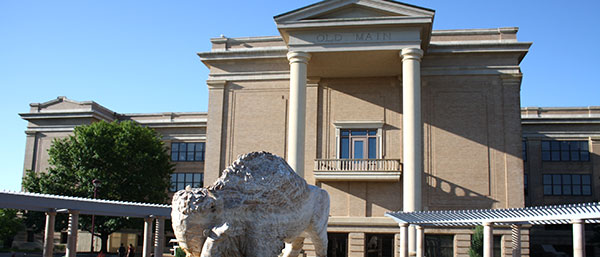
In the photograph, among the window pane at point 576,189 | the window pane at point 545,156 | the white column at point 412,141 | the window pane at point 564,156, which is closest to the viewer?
the white column at point 412,141

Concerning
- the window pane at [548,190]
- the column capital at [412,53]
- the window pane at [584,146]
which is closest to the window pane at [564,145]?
the window pane at [584,146]

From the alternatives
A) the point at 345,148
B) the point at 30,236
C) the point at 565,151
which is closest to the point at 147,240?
the point at 345,148

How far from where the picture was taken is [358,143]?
34.3 meters

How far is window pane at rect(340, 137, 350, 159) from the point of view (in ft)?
113

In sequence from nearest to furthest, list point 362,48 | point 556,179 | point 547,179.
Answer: point 362,48 < point 556,179 < point 547,179

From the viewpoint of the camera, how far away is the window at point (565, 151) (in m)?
51.4

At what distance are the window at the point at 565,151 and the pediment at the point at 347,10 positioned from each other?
27692 millimetres

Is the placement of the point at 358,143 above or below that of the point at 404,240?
above

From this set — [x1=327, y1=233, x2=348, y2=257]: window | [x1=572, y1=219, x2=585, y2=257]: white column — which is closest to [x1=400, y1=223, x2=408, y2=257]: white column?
[x1=572, y1=219, x2=585, y2=257]: white column

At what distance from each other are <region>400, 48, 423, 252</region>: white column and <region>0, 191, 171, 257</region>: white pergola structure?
13.0 meters

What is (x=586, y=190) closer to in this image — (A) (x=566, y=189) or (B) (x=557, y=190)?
(A) (x=566, y=189)

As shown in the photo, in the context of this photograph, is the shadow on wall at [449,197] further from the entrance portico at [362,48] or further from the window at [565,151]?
the window at [565,151]

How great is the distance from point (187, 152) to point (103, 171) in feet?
54.1

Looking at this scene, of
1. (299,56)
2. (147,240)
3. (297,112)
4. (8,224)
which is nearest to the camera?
(147,240)
